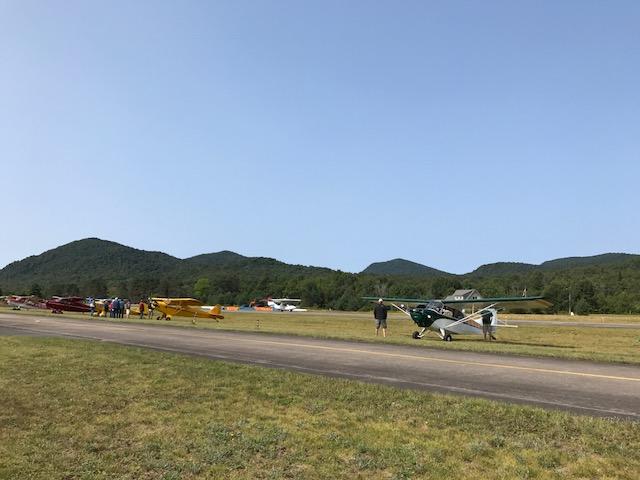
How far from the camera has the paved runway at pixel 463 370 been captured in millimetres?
9914

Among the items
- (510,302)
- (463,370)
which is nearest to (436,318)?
(510,302)

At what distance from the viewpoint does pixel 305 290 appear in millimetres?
151250

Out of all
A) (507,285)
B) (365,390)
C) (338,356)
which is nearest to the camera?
(365,390)

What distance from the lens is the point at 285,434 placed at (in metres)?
7.34

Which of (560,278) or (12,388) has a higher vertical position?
(560,278)

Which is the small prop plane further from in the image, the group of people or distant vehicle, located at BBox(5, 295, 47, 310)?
distant vehicle, located at BBox(5, 295, 47, 310)

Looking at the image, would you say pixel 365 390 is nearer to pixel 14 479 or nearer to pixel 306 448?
pixel 306 448

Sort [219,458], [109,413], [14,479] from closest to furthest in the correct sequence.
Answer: [14,479] < [219,458] < [109,413]

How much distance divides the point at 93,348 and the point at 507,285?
132 metres

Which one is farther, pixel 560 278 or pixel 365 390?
pixel 560 278

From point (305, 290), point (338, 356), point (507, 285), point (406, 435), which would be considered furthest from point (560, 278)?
point (406, 435)

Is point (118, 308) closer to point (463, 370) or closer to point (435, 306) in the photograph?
point (435, 306)

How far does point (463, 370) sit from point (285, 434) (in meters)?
7.87

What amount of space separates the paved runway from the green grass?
156 centimetres
